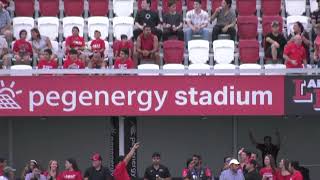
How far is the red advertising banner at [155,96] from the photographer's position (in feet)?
72.7

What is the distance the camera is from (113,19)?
25047 millimetres

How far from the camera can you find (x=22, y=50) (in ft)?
77.1

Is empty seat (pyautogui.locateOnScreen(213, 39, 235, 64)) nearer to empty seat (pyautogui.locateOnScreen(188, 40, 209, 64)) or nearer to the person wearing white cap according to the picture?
empty seat (pyautogui.locateOnScreen(188, 40, 209, 64))

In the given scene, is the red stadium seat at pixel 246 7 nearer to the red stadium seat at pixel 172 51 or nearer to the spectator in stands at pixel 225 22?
the spectator in stands at pixel 225 22

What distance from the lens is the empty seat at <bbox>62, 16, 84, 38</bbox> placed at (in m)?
24.8

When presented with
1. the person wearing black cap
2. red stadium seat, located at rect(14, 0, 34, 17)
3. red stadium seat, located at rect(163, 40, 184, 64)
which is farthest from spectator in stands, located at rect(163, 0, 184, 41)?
the person wearing black cap

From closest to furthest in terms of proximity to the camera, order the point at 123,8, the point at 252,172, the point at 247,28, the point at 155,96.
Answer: the point at 252,172 < the point at 155,96 < the point at 247,28 < the point at 123,8

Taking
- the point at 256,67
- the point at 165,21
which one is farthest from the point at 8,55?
the point at 256,67

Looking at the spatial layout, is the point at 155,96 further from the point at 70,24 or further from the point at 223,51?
the point at 70,24

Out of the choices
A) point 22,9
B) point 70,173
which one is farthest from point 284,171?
point 22,9

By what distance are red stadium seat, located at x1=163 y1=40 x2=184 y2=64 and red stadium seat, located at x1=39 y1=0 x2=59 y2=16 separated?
3.00 meters

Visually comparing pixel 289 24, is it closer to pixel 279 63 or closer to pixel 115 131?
pixel 279 63

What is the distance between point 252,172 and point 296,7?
19.9 feet

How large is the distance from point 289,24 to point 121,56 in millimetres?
4026
